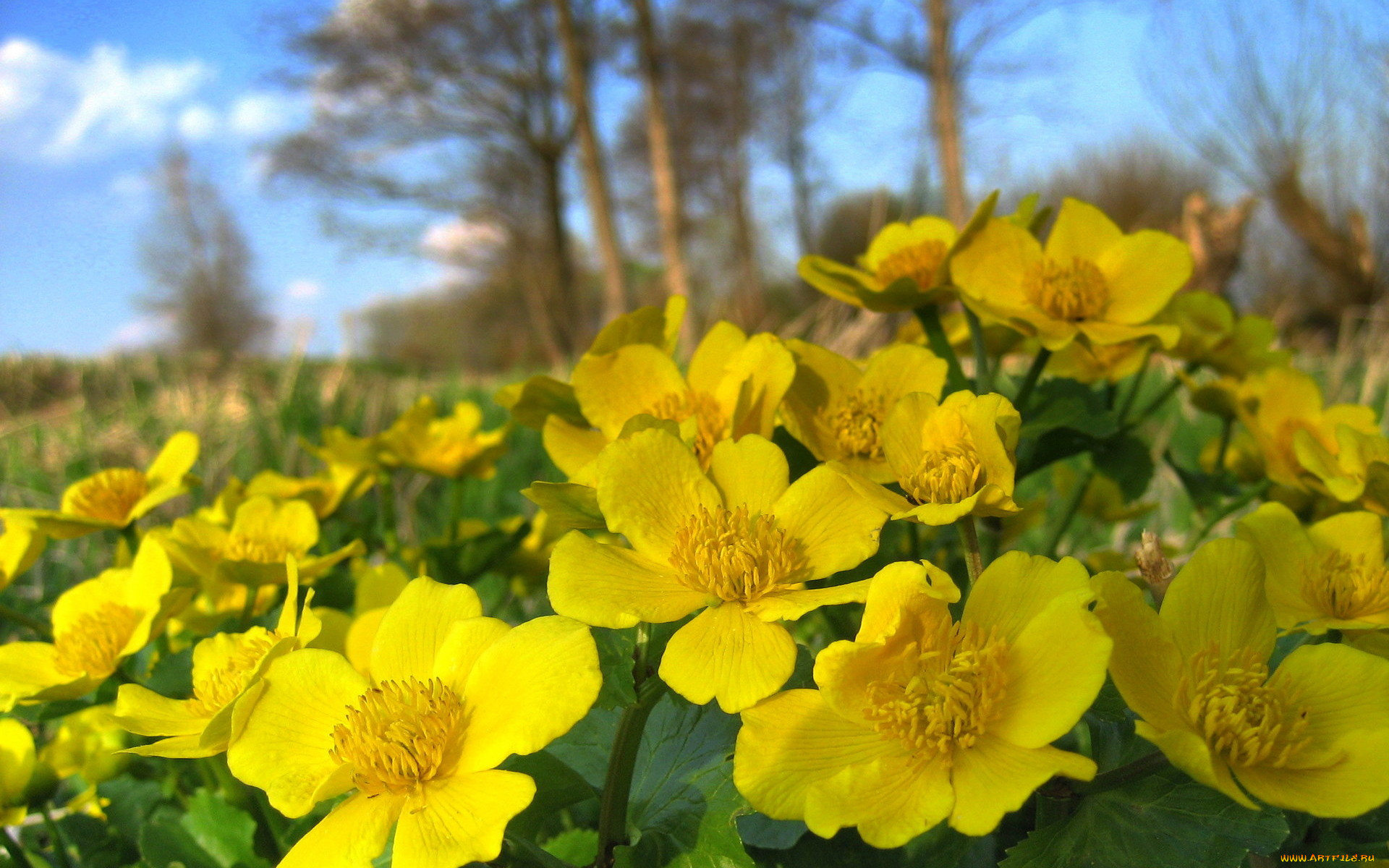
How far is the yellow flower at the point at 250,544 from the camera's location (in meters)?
0.91

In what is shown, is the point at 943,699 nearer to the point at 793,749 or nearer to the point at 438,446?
the point at 793,749

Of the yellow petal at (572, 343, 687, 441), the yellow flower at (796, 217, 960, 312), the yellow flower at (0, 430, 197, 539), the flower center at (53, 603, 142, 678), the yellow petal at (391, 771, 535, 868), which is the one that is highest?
the yellow flower at (796, 217, 960, 312)

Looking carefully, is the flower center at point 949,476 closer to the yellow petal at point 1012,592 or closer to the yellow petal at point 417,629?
the yellow petal at point 1012,592

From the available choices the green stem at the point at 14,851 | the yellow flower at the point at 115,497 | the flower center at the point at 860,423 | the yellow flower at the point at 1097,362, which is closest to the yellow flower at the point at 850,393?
the flower center at the point at 860,423

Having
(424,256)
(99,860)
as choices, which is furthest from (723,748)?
(424,256)

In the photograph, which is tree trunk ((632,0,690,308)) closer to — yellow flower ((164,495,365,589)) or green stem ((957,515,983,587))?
yellow flower ((164,495,365,589))

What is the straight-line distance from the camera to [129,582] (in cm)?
88

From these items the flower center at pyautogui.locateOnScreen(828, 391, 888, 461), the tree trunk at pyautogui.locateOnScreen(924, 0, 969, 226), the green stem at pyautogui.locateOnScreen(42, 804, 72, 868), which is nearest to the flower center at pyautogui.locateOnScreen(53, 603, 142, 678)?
the green stem at pyautogui.locateOnScreen(42, 804, 72, 868)

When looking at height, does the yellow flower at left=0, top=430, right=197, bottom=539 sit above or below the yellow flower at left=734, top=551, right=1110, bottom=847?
above

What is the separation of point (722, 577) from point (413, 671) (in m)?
0.22

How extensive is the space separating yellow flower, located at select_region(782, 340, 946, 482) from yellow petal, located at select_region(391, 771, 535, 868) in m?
0.36

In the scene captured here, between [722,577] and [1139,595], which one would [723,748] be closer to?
[722,577]

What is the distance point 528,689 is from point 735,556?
155mm

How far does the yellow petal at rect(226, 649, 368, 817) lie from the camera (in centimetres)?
55
